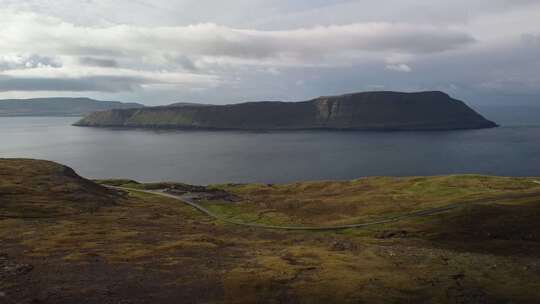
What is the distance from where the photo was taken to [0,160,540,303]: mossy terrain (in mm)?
48250

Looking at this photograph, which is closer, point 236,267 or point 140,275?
point 140,275

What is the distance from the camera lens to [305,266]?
59.9 metres

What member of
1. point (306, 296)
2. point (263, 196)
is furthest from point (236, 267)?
point (263, 196)

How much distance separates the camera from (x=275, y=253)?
69.2m

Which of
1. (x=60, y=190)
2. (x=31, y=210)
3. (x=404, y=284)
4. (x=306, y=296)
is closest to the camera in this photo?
(x=306, y=296)

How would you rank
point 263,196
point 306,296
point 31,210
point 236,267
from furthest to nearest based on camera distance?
1. point 263,196
2. point 31,210
3. point 236,267
4. point 306,296

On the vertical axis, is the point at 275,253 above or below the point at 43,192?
below

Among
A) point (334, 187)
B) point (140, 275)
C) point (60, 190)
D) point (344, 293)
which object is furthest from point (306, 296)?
point (334, 187)

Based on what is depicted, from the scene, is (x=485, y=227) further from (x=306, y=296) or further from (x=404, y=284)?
(x=306, y=296)

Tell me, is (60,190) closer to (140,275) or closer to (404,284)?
(140,275)

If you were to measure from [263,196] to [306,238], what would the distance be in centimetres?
7637

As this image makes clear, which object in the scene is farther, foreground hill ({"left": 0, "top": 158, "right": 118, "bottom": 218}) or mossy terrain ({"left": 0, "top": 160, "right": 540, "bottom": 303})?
foreground hill ({"left": 0, "top": 158, "right": 118, "bottom": 218})

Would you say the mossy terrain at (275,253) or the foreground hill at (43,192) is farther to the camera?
the foreground hill at (43,192)

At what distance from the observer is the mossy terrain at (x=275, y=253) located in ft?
158
